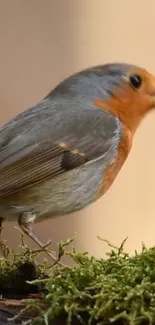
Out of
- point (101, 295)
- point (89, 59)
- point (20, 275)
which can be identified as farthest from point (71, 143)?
point (89, 59)

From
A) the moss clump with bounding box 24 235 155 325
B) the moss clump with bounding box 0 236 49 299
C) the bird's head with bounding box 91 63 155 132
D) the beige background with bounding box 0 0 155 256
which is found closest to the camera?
the moss clump with bounding box 24 235 155 325

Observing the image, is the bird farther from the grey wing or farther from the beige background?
the beige background

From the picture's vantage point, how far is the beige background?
427cm

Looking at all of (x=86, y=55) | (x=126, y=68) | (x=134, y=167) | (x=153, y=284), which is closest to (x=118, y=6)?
(x=86, y=55)

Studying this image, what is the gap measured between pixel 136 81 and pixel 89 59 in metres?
2.23

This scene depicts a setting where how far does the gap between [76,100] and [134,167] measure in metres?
2.16

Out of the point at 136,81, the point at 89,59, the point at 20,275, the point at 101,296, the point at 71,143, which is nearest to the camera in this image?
the point at 101,296

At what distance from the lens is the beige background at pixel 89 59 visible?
14.0 ft

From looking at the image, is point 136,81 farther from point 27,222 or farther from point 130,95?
point 27,222

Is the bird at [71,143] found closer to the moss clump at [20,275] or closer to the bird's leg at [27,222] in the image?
the bird's leg at [27,222]

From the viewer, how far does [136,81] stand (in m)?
2.40

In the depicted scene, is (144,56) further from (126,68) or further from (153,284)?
(153,284)

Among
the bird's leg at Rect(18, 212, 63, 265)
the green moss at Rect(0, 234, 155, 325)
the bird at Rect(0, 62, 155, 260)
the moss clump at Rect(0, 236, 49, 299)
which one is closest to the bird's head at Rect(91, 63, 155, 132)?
the bird at Rect(0, 62, 155, 260)

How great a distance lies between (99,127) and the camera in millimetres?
2305
